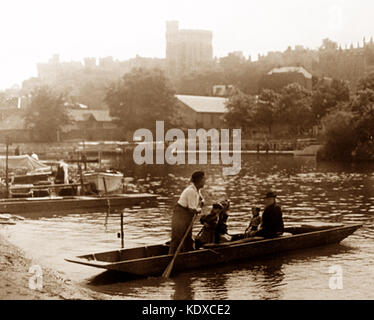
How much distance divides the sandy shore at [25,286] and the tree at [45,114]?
315ft

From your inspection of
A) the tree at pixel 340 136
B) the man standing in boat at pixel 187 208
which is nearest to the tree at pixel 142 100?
the tree at pixel 340 136

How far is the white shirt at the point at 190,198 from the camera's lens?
55.1 ft

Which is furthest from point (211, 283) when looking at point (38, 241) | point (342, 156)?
point (342, 156)

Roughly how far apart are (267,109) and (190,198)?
90998mm

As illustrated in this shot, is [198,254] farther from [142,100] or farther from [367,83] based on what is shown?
[142,100]

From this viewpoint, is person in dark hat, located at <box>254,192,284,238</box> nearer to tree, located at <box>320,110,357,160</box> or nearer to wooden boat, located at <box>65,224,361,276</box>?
wooden boat, located at <box>65,224,361,276</box>

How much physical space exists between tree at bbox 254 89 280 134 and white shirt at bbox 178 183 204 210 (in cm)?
8962

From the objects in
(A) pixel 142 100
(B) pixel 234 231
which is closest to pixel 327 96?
(A) pixel 142 100

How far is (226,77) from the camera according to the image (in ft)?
581

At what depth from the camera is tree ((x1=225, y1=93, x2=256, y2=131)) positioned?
10844 centimetres

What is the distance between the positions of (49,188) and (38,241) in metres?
12.8

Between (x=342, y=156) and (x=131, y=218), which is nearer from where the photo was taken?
(x=131, y=218)

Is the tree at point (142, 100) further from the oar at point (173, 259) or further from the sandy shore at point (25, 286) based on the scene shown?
the sandy shore at point (25, 286)
